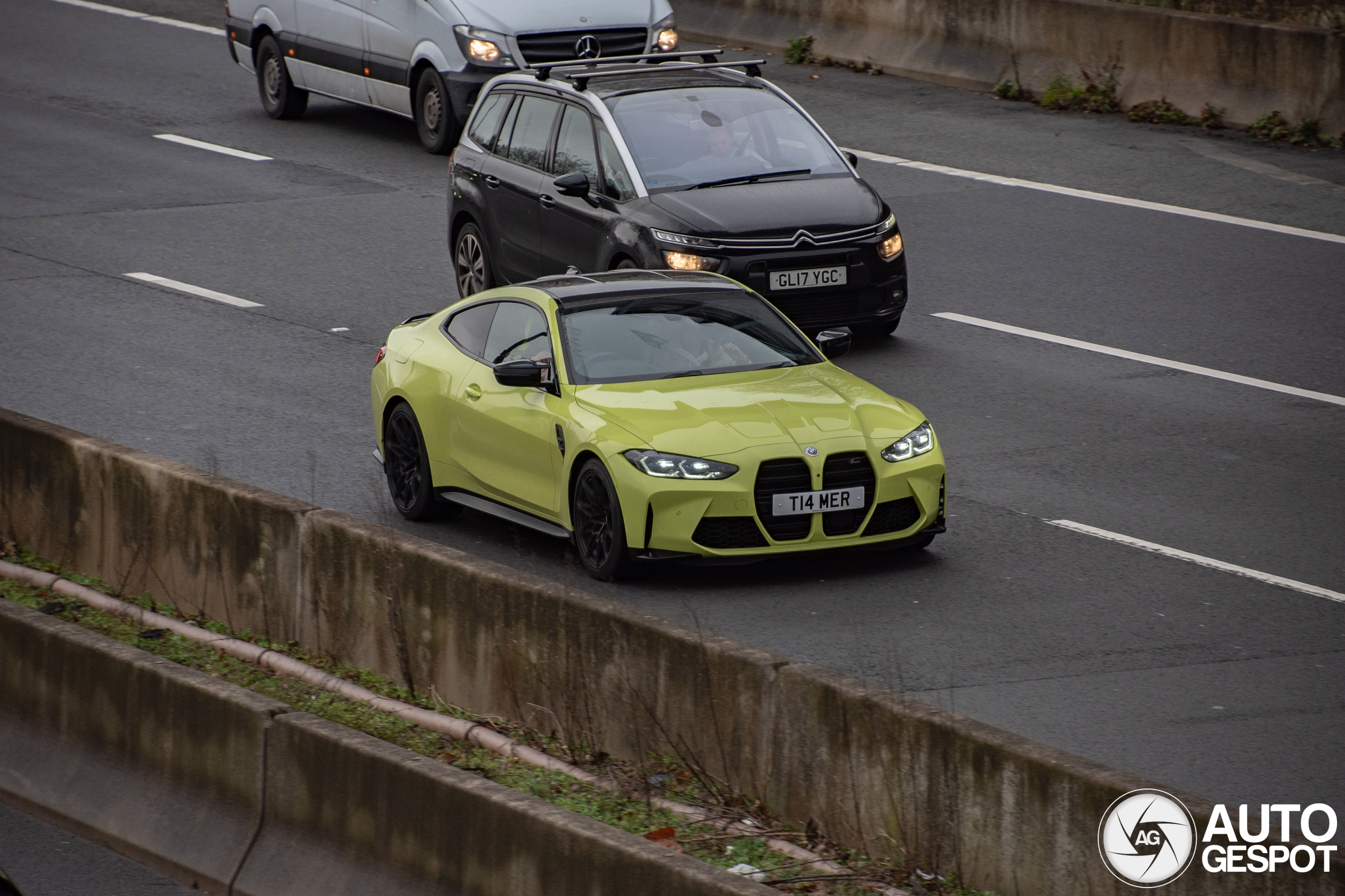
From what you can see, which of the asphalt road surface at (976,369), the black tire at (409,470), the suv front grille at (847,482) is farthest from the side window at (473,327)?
the suv front grille at (847,482)

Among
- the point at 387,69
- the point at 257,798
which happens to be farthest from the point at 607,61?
the point at 257,798

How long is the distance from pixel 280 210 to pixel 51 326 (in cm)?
436

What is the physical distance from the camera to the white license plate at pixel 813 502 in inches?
370

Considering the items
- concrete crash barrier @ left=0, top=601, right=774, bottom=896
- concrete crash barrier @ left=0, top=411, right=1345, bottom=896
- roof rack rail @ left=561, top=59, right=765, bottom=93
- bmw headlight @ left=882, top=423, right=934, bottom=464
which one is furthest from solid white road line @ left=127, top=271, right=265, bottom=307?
concrete crash barrier @ left=0, top=601, right=774, bottom=896

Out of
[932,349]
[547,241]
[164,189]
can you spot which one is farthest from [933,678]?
[164,189]

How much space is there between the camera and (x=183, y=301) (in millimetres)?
15859

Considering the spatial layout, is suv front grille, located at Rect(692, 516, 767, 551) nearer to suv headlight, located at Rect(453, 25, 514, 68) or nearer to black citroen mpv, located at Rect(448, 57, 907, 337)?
black citroen mpv, located at Rect(448, 57, 907, 337)

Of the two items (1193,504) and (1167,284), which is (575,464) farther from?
(1167,284)

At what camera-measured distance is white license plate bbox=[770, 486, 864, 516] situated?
9406 mm

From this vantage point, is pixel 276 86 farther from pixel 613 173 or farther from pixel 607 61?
pixel 613 173

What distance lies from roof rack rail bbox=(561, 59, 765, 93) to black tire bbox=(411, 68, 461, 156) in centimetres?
560

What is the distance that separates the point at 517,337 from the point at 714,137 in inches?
176

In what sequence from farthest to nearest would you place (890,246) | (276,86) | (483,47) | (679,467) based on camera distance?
1. (276,86)
2. (483,47)
3. (890,246)
4. (679,467)

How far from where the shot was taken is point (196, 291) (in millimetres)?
16203
